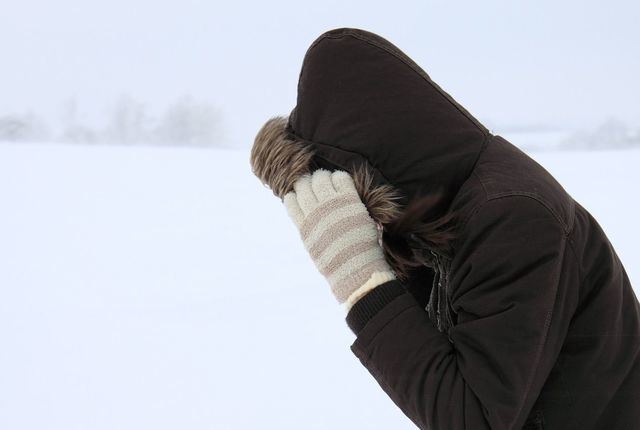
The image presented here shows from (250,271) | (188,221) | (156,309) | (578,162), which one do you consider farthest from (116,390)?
(578,162)

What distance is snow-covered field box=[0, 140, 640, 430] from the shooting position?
191cm

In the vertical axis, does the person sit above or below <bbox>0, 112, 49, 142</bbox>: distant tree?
below

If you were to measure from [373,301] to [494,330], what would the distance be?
13cm

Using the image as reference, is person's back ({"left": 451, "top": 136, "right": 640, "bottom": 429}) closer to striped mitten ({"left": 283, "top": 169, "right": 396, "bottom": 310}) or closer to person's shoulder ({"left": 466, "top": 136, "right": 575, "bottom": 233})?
person's shoulder ({"left": 466, "top": 136, "right": 575, "bottom": 233})

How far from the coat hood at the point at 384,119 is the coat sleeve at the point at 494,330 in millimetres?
82

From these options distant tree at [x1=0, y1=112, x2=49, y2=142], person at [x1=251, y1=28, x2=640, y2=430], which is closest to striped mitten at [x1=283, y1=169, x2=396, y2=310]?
person at [x1=251, y1=28, x2=640, y2=430]

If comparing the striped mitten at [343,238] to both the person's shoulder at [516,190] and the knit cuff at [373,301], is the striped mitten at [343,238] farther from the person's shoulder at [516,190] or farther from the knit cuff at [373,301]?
the person's shoulder at [516,190]

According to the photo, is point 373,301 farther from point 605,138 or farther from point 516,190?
point 605,138

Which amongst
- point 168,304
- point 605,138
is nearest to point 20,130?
point 168,304

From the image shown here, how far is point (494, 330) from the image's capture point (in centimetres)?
59

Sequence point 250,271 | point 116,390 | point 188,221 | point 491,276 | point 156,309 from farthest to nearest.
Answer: point 188,221
point 250,271
point 156,309
point 116,390
point 491,276

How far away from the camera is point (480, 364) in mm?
595

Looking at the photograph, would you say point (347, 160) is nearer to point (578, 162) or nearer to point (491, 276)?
point (491, 276)

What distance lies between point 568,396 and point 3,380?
193cm
